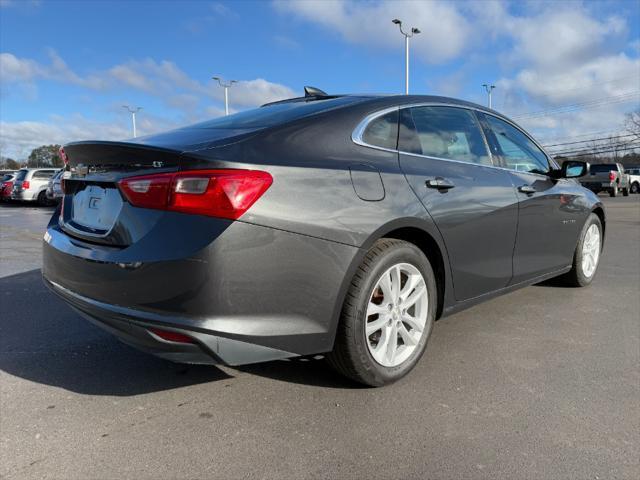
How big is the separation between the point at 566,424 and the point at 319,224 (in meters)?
1.54

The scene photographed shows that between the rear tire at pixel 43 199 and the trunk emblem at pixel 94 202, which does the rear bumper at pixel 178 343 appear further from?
the rear tire at pixel 43 199

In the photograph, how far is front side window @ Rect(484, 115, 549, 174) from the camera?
3910 millimetres

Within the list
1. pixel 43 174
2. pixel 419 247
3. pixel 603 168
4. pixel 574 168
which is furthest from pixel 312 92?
pixel 603 168

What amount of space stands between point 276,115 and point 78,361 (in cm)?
198

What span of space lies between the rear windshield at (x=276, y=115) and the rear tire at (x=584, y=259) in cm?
299

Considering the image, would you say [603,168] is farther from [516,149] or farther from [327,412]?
[327,412]

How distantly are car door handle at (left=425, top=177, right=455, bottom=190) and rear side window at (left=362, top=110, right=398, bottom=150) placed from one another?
0.30 meters

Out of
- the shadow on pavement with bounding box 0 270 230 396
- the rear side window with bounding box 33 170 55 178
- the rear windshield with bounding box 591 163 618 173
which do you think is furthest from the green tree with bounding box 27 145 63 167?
the shadow on pavement with bounding box 0 270 230 396

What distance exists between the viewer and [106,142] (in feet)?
8.38

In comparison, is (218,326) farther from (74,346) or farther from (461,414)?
(74,346)

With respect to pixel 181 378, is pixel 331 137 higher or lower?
higher

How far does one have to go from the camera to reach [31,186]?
21.7 meters

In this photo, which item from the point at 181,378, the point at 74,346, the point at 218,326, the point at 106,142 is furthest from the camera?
the point at 74,346

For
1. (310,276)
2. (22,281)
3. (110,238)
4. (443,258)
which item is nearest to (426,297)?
(443,258)
